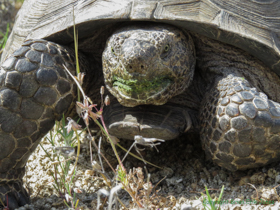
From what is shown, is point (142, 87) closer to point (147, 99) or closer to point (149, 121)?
point (147, 99)

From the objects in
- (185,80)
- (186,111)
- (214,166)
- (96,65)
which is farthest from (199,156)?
(96,65)

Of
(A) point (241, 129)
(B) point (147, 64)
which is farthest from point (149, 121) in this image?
(A) point (241, 129)

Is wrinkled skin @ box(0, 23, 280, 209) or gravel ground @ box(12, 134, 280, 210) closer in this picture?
gravel ground @ box(12, 134, 280, 210)

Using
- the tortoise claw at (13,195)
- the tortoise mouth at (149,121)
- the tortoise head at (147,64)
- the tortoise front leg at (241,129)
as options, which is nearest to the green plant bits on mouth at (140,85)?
the tortoise head at (147,64)

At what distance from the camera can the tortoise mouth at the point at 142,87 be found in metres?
2.71

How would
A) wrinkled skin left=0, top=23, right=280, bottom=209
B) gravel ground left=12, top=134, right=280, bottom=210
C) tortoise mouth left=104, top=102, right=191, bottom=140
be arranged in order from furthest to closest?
tortoise mouth left=104, top=102, right=191, bottom=140
wrinkled skin left=0, top=23, right=280, bottom=209
gravel ground left=12, top=134, right=280, bottom=210

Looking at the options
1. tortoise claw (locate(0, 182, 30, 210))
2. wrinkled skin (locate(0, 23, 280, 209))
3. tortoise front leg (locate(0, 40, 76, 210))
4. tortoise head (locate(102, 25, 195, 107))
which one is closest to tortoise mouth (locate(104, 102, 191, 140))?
wrinkled skin (locate(0, 23, 280, 209))

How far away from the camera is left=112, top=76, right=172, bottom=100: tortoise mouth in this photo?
107 inches

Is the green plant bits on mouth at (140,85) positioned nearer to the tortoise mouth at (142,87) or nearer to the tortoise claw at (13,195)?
the tortoise mouth at (142,87)

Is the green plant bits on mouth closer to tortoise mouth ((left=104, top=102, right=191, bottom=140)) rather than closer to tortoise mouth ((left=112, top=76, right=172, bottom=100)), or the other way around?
tortoise mouth ((left=112, top=76, right=172, bottom=100))

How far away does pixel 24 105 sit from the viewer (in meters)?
2.79

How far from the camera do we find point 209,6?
2969mm

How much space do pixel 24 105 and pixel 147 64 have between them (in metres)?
0.96

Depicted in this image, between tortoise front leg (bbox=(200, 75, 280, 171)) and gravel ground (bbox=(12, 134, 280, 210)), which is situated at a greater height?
tortoise front leg (bbox=(200, 75, 280, 171))
